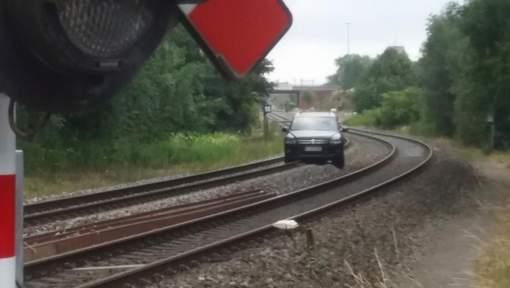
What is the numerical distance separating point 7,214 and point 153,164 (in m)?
26.2

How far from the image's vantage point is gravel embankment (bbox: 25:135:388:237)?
45.3ft

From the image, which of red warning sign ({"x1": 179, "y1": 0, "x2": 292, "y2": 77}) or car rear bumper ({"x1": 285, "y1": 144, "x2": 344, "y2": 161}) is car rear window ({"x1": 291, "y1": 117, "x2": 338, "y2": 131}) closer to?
car rear bumper ({"x1": 285, "y1": 144, "x2": 344, "y2": 161})

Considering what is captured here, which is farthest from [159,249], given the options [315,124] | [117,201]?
[315,124]

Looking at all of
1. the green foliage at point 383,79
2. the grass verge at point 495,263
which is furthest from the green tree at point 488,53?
the green foliage at point 383,79

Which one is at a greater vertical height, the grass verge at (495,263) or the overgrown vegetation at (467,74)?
the overgrown vegetation at (467,74)

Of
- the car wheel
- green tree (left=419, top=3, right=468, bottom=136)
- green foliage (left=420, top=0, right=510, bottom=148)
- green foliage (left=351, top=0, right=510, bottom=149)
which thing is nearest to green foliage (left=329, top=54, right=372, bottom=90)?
green foliage (left=351, top=0, right=510, bottom=149)

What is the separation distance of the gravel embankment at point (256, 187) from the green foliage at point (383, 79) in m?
79.5

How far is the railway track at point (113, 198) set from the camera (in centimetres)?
1422

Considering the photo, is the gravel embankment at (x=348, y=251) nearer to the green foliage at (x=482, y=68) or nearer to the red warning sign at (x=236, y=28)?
the red warning sign at (x=236, y=28)

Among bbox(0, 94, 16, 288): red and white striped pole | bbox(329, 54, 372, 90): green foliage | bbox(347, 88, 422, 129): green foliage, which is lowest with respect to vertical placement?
bbox(347, 88, 422, 129): green foliage

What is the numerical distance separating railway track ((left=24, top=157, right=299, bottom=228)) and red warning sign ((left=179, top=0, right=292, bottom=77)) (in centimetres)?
1168

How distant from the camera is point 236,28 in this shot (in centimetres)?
193

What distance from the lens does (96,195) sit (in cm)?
1739

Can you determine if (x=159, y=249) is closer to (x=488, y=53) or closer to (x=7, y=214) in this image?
(x=7, y=214)
